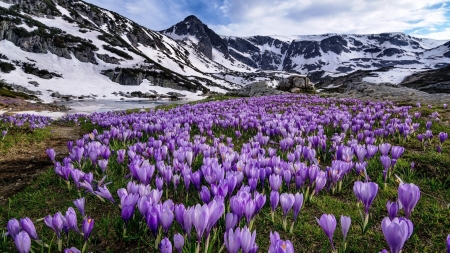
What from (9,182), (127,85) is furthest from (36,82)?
(9,182)

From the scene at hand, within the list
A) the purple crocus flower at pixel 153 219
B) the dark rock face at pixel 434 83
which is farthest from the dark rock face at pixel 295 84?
the dark rock face at pixel 434 83

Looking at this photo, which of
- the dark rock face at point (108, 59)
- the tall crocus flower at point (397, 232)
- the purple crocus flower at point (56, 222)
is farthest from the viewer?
the dark rock face at point (108, 59)

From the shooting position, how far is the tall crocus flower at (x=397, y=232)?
166 cm

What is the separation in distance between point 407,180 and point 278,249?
3.30 metres

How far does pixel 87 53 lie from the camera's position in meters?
116

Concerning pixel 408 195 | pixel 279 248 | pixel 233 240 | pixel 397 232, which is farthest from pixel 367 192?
pixel 233 240

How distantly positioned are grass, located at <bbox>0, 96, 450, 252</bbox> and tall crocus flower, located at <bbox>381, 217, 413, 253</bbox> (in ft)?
1.66

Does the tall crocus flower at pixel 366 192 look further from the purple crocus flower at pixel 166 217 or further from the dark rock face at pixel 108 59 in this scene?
the dark rock face at pixel 108 59

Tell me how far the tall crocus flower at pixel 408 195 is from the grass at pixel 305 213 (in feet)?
1.56

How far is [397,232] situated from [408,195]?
57 cm

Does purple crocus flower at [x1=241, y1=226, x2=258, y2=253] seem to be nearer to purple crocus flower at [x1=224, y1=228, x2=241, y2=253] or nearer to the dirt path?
purple crocus flower at [x1=224, y1=228, x2=241, y2=253]

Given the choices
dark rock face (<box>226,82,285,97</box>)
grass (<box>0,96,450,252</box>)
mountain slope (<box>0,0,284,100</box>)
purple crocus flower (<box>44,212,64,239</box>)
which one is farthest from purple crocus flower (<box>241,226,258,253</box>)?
mountain slope (<box>0,0,284,100</box>)

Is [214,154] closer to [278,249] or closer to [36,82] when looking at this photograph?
[278,249]

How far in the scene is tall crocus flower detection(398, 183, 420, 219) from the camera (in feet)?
6.79
